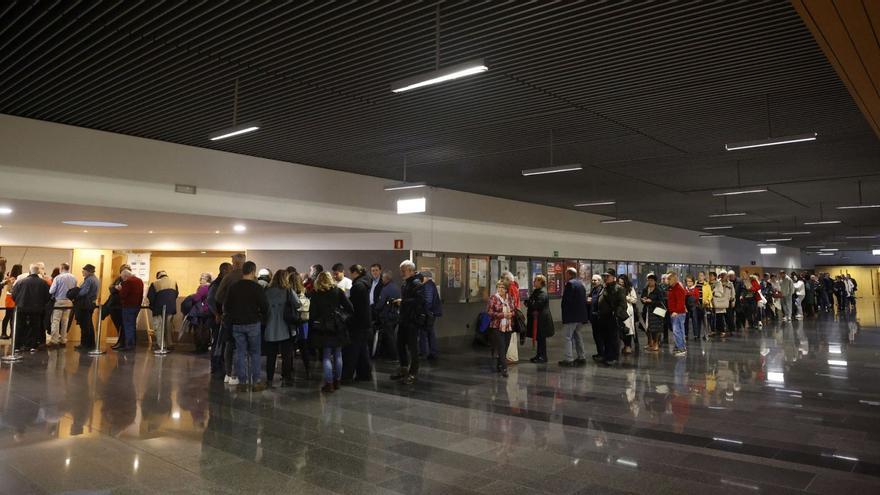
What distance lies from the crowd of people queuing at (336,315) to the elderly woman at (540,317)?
0.02 metres

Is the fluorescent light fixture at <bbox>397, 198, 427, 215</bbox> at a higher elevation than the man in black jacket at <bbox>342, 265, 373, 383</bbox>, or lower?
higher

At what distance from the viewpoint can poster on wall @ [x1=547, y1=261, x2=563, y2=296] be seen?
645 inches

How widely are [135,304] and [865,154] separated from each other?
1406 cm

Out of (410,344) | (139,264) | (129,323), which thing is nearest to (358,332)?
(410,344)

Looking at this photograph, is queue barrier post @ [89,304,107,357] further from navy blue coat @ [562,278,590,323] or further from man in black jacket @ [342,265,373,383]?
navy blue coat @ [562,278,590,323]

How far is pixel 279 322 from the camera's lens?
7.09m

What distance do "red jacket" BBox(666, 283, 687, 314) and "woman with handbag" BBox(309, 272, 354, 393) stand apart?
6.57 m

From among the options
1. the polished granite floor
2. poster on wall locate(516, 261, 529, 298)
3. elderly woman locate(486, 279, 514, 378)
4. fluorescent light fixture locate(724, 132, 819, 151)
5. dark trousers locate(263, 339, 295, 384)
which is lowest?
the polished granite floor

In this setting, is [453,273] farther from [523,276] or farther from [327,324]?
[327,324]

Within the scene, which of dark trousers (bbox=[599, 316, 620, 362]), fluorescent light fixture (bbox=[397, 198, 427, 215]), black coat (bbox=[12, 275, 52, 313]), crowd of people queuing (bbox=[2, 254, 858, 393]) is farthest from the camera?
fluorescent light fixture (bbox=[397, 198, 427, 215])

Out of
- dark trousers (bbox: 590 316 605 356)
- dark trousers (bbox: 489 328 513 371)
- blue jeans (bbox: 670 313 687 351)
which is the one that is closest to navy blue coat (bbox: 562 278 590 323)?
dark trousers (bbox: 590 316 605 356)

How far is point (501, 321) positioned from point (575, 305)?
1.44 meters

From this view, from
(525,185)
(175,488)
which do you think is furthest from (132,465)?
(525,185)

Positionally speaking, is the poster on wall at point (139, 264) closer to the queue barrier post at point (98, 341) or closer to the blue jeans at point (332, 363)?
the queue barrier post at point (98, 341)
